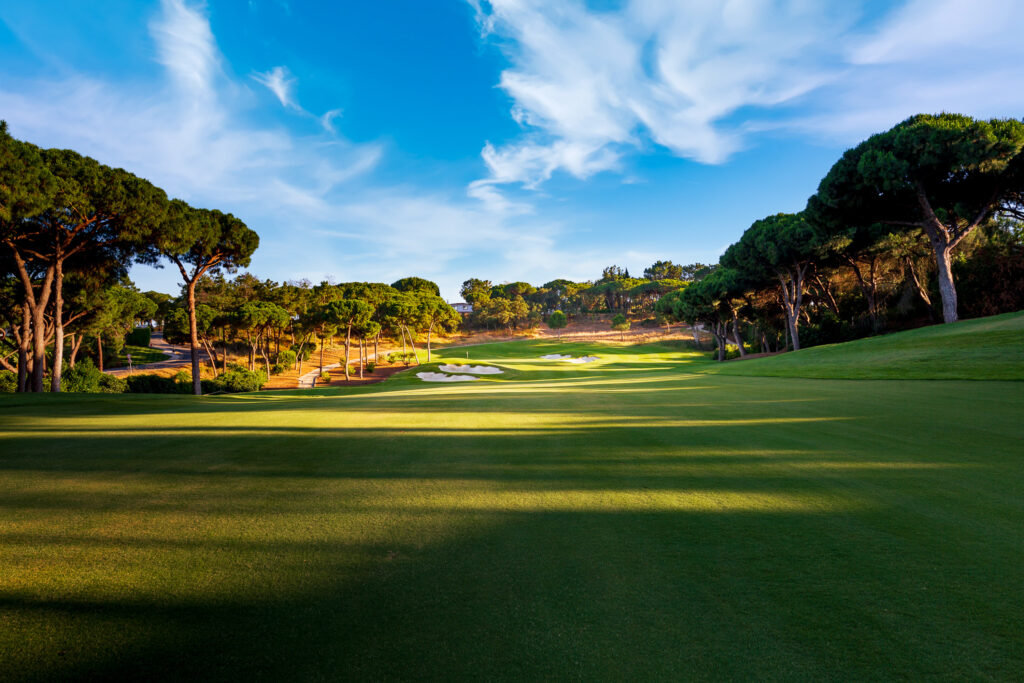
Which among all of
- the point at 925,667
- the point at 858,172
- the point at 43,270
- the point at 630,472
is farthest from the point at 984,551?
the point at 43,270

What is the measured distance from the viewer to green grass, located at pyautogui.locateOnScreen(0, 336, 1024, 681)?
1.52 metres

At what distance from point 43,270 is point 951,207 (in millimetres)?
41484

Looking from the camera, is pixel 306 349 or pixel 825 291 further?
pixel 306 349

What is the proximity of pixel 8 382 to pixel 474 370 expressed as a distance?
79.0 ft

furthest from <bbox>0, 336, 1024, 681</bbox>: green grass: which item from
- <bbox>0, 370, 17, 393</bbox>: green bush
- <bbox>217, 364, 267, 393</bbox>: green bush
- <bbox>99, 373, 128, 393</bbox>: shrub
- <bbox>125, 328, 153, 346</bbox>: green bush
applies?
<bbox>125, 328, 153, 346</bbox>: green bush

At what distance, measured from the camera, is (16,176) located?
12.7m

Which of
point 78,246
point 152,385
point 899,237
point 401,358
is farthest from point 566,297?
point 78,246

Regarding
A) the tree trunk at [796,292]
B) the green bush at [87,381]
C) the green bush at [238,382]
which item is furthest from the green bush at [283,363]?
the tree trunk at [796,292]

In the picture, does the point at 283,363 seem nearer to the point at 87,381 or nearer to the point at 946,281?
the point at 87,381

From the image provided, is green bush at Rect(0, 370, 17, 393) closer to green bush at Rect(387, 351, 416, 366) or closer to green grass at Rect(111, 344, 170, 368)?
green grass at Rect(111, 344, 170, 368)

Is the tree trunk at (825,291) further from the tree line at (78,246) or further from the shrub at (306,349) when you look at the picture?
the shrub at (306,349)

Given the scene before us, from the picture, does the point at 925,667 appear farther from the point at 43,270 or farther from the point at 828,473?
the point at 43,270

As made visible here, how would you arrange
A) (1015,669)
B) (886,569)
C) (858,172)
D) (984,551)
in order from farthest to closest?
(858,172), (984,551), (886,569), (1015,669)

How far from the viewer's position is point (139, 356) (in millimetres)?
41125
